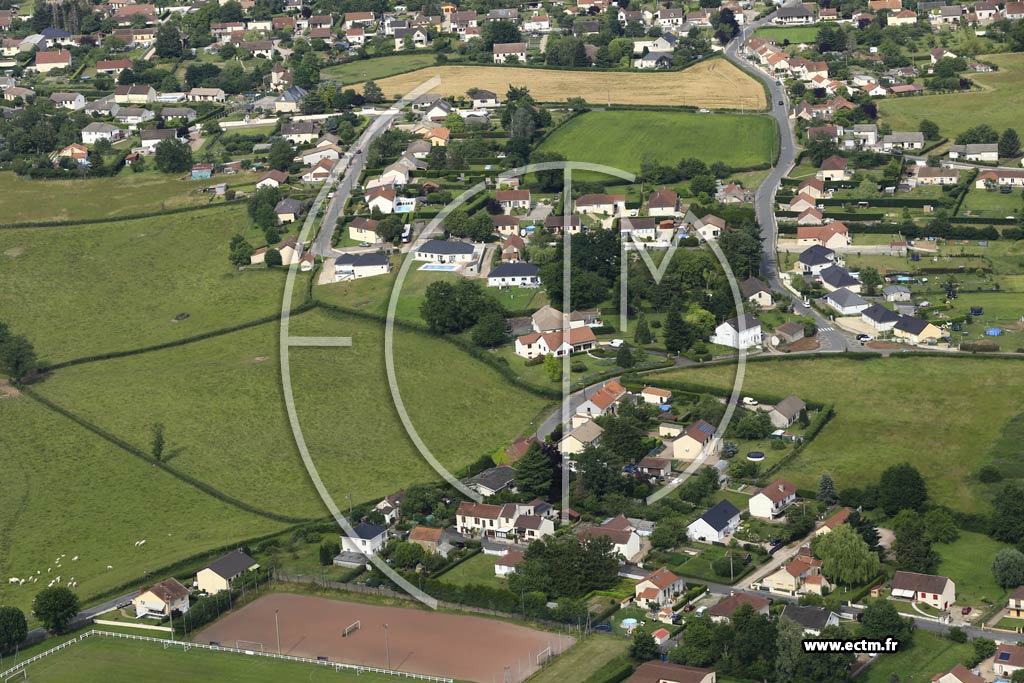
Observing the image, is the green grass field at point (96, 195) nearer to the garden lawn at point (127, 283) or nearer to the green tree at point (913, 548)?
the garden lawn at point (127, 283)

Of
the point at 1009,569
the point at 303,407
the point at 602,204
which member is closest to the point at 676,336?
the point at 303,407

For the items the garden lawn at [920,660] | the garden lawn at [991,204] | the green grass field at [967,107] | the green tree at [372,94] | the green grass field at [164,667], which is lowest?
the green grass field at [164,667]

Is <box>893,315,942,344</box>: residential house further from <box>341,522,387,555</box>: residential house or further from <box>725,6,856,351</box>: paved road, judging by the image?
<box>341,522,387,555</box>: residential house

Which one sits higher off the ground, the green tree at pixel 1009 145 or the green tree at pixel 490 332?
the green tree at pixel 1009 145

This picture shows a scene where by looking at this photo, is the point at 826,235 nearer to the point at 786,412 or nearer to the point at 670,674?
the point at 786,412

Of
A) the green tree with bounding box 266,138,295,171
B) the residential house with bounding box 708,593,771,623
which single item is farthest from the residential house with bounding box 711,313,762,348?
the green tree with bounding box 266,138,295,171

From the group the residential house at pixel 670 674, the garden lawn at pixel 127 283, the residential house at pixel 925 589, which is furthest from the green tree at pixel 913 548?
the garden lawn at pixel 127 283

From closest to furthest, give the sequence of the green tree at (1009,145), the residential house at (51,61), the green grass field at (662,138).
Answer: the green tree at (1009,145), the green grass field at (662,138), the residential house at (51,61)

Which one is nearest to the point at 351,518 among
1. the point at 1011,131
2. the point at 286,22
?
the point at 1011,131
